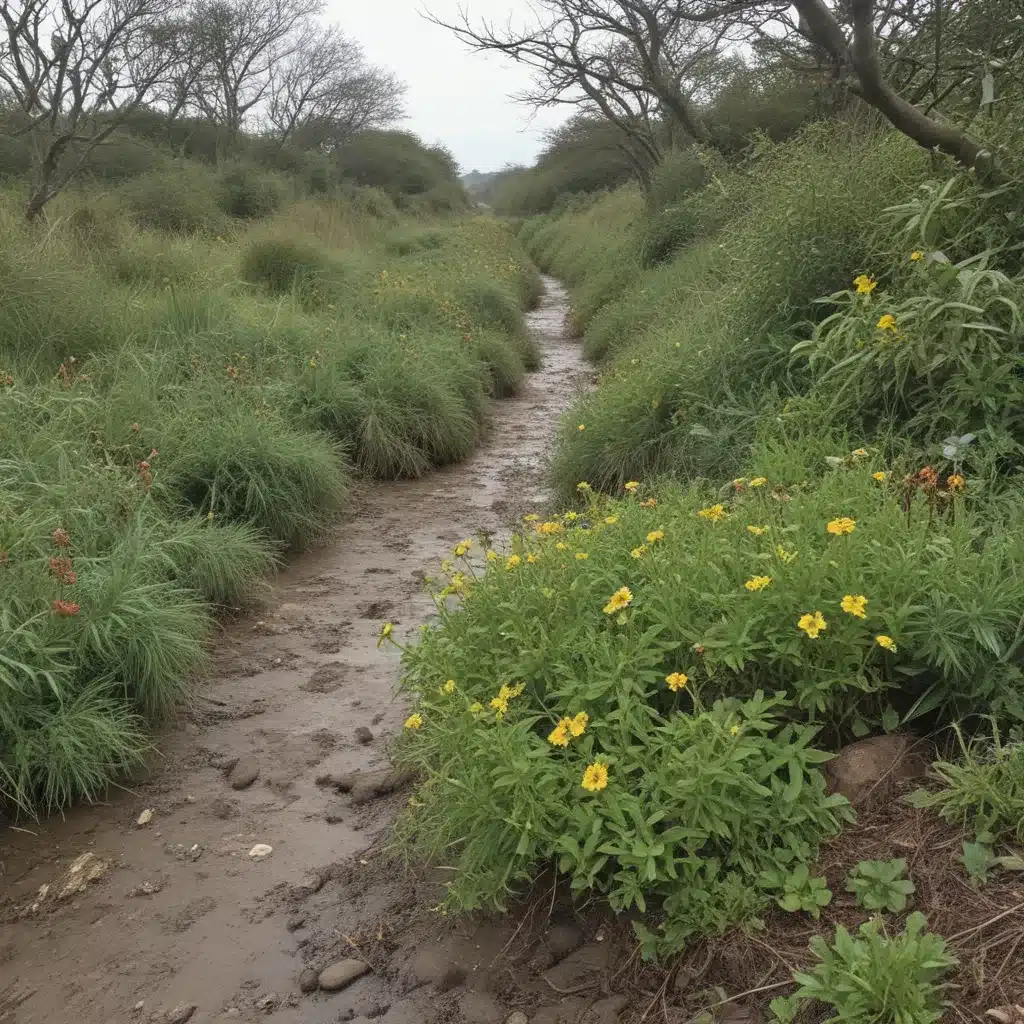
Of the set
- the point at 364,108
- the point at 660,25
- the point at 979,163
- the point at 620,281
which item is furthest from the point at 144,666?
the point at 364,108

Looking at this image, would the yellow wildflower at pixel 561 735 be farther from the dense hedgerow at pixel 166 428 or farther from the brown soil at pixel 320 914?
the dense hedgerow at pixel 166 428

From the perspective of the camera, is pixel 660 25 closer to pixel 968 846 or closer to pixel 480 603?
pixel 480 603

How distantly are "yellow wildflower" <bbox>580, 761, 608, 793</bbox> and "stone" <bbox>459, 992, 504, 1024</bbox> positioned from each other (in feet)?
1.81

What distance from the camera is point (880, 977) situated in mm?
1607

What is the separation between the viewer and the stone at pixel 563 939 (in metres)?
2.12

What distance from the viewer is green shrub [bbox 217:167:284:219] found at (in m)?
18.2

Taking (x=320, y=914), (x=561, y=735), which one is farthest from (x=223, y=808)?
(x=561, y=735)

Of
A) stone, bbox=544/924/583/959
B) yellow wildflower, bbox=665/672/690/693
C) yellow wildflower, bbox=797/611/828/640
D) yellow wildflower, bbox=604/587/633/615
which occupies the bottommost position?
stone, bbox=544/924/583/959

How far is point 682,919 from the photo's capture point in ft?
6.45

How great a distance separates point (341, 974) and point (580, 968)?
63 centimetres

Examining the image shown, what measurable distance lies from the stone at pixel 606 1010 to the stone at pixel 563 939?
167mm

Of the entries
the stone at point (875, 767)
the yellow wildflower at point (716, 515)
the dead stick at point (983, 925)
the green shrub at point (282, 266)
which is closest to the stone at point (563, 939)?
the stone at point (875, 767)

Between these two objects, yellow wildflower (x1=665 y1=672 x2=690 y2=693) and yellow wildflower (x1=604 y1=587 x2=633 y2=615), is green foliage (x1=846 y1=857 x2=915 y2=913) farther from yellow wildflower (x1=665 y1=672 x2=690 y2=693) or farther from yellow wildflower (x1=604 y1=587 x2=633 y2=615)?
yellow wildflower (x1=604 y1=587 x2=633 y2=615)

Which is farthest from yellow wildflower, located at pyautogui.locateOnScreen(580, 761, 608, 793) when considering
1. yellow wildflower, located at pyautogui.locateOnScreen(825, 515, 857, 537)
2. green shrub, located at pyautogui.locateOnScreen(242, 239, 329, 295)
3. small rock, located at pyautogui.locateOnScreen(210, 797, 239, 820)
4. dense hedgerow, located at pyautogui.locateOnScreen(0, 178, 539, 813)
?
green shrub, located at pyautogui.locateOnScreen(242, 239, 329, 295)
